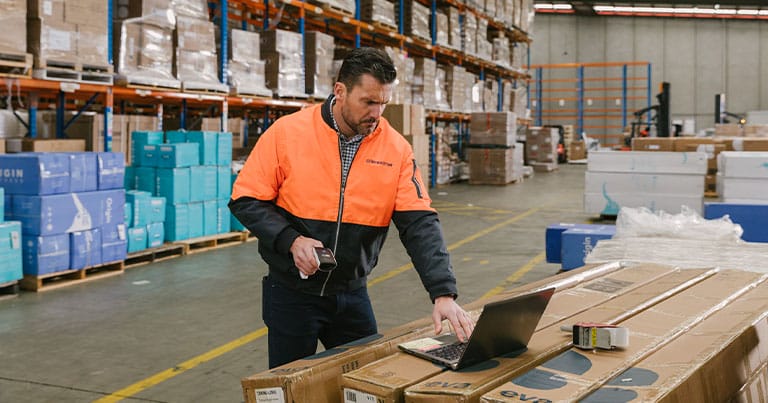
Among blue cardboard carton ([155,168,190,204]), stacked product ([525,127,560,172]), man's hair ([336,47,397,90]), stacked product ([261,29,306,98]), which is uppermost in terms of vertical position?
stacked product ([261,29,306,98])

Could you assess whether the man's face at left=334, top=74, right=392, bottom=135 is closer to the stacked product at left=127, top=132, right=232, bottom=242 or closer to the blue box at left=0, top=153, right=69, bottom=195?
the blue box at left=0, top=153, right=69, bottom=195

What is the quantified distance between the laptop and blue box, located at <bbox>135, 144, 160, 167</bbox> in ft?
20.9

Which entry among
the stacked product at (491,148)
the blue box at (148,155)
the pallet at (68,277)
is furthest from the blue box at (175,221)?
the stacked product at (491,148)

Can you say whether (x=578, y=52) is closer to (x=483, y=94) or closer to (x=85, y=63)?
(x=483, y=94)

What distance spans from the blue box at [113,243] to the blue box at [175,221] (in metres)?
0.80

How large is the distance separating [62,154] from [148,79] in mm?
1672

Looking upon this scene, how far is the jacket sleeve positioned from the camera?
2332mm

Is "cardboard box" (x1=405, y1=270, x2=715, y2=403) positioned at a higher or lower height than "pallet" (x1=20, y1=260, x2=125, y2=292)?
higher

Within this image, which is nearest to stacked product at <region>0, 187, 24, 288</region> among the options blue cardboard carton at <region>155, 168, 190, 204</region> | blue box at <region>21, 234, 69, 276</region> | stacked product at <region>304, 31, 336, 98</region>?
blue box at <region>21, 234, 69, 276</region>

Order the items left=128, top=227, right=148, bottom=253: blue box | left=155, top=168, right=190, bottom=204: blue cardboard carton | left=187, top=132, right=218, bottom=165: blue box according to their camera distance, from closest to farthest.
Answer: left=128, top=227, right=148, bottom=253: blue box < left=155, top=168, right=190, bottom=204: blue cardboard carton < left=187, top=132, right=218, bottom=165: blue box

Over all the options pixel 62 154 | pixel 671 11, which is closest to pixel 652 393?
pixel 62 154

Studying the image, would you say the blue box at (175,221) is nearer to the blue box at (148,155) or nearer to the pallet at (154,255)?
the pallet at (154,255)

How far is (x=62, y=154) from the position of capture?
6387 millimetres

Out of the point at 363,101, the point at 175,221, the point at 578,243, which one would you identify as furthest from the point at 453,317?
the point at 175,221
